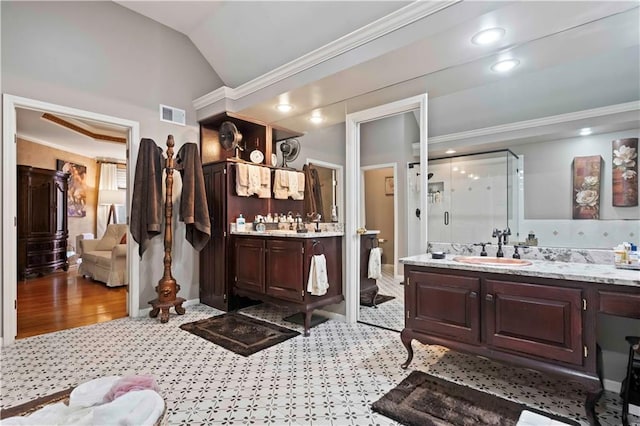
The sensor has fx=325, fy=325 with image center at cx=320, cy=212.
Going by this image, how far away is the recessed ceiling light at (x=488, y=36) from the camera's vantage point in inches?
88.7

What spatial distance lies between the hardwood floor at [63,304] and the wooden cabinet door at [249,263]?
143 centimetres

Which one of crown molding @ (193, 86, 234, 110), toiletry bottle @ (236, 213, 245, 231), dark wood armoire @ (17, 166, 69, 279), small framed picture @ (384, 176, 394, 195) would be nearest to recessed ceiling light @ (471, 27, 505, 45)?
small framed picture @ (384, 176, 394, 195)

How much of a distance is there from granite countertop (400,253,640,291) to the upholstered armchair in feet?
15.6

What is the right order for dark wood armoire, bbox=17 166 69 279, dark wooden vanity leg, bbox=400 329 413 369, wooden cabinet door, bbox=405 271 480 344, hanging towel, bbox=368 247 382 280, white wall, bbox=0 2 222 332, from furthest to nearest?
1. dark wood armoire, bbox=17 166 69 279
2. hanging towel, bbox=368 247 382 280
3. white wall, bbox=0 2 222 332
4. dark wooden vanity leg, bbox=400 329 413 369
5. wooden cabinet door, bbox=405 271 480 344

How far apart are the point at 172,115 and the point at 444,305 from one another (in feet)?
12.4

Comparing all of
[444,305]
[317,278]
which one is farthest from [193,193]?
[444,305]

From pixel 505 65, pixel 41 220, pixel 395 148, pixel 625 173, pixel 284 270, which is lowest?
pixel 284 270

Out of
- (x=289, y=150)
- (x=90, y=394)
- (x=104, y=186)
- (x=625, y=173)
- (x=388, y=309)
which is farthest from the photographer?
(x=104, y=186)

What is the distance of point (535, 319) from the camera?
189 cm

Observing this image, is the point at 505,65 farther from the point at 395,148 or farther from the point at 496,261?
the point at 496,261

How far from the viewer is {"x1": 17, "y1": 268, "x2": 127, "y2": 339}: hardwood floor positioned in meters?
3.47

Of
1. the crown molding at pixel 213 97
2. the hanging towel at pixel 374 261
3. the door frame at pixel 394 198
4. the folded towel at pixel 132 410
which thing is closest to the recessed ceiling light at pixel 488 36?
the door frame at pixel 394 198

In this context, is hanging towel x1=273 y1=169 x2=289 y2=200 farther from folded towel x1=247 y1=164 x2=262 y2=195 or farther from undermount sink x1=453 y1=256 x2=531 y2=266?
undermount sink x1=453 y1=256 x2=531 y2=266

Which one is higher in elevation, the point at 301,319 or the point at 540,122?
the point at 540,122
